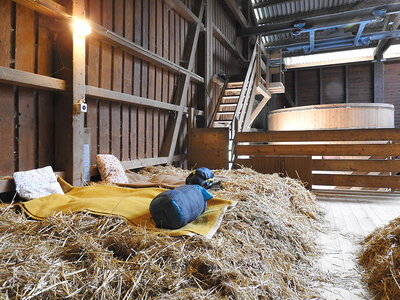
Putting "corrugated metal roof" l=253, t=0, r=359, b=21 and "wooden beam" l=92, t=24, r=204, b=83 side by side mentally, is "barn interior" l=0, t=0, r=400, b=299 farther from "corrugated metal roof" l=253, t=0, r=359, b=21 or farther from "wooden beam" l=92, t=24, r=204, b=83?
"corrugated metal roof" l=253, t=0, r=359, b=21

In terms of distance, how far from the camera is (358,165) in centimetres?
570

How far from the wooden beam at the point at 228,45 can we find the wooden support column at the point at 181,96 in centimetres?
100

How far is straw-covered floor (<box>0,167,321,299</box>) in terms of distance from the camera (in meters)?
1.46

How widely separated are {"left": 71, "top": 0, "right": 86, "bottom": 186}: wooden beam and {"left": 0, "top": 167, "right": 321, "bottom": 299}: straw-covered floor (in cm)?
115

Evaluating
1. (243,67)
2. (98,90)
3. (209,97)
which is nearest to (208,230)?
(98,90)

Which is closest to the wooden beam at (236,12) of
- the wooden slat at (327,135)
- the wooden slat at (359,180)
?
the wooden slat at (327,135)

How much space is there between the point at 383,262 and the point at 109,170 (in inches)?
133

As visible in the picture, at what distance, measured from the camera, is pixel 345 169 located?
19.0 ft

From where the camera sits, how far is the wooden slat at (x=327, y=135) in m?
5.62

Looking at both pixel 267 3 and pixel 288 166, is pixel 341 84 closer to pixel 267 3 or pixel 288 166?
pixel 267 3

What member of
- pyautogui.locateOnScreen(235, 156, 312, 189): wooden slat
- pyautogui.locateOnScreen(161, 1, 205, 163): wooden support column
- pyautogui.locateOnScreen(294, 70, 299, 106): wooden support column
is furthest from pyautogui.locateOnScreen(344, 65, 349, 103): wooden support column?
pyautogui.locateOnScreen(235, 156, 312, 189): wooden slat

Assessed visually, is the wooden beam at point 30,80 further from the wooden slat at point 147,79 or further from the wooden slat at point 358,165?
the wooden slat at point 358,165

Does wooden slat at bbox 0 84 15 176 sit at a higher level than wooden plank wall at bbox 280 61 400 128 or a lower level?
lower

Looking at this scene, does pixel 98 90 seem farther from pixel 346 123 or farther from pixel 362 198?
pixel 346 123
